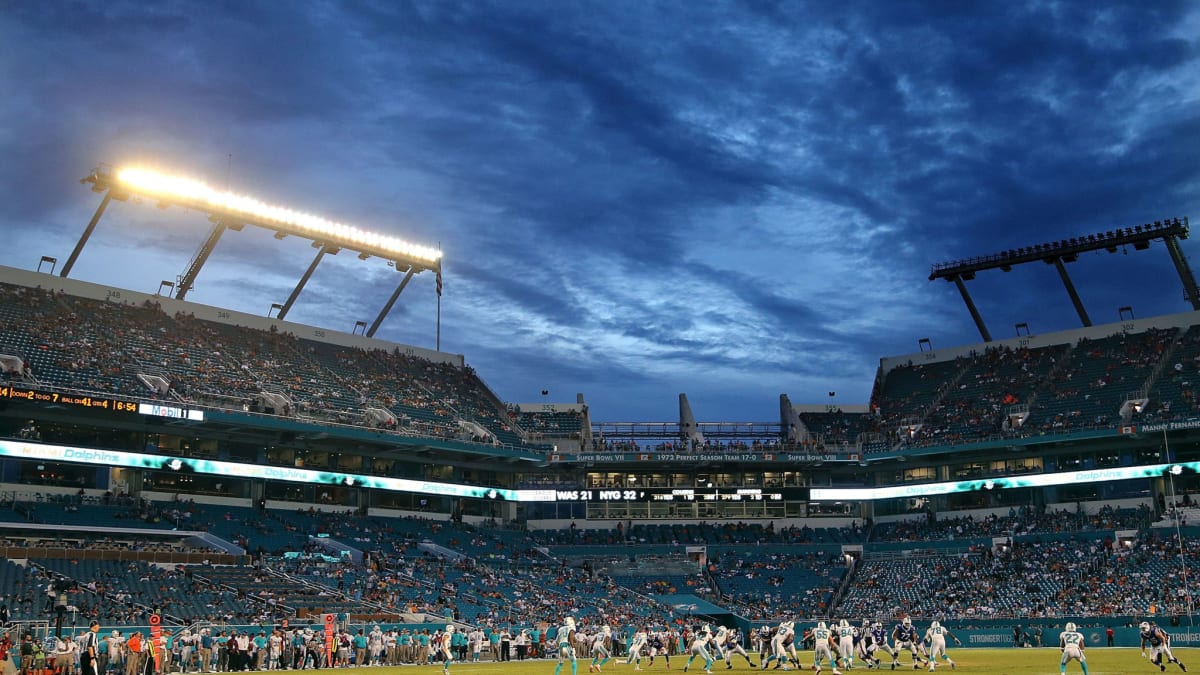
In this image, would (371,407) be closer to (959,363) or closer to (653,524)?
(653,524)

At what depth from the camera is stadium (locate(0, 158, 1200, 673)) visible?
181 ft

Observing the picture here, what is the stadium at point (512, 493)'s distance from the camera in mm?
55094

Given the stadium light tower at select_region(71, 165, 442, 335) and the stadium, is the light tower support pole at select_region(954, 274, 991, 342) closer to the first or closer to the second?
the stadium

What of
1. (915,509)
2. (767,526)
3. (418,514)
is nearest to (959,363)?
(915,509)

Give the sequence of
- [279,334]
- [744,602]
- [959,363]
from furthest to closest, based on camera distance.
A: [959,363] → [279,334] → [744,602]

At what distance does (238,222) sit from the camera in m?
79.2

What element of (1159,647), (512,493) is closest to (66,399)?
(512,493)

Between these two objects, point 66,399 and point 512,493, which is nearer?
point 66,399

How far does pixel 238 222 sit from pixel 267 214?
2332 millimetres

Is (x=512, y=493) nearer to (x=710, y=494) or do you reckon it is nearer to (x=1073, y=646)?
(x=710, y=494)

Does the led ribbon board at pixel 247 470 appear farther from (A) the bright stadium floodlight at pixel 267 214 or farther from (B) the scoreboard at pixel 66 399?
(A) the bright stadium floodlight at pixel 267 214

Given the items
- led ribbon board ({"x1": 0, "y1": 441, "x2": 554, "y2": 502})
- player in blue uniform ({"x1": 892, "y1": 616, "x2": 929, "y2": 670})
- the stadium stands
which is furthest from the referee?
player in blue uniform ({"x1": 892, "y1": 616, "x2": 929, "y2": 670})

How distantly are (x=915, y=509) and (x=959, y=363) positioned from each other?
15.9 meters

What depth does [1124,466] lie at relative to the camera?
7812cm
